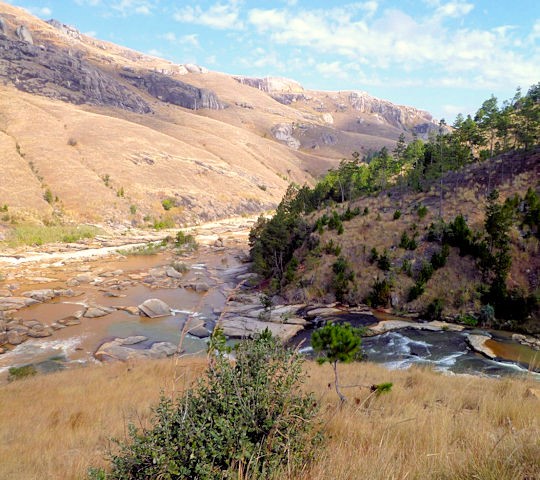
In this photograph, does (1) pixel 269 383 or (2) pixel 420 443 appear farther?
(2) pixel 420 443

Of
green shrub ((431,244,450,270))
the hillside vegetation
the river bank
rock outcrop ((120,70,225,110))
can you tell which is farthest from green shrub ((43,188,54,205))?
rock outcrop ((120,70,225,110))

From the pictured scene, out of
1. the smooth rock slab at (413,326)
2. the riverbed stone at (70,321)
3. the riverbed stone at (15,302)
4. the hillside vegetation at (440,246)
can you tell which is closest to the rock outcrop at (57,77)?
the riverbed stone at (15,302)

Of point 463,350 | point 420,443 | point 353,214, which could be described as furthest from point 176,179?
point 420,443

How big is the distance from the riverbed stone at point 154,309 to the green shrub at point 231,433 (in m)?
24.8

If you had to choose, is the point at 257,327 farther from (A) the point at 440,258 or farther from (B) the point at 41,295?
(B) the point at 41,295

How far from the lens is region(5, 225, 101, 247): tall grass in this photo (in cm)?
4528

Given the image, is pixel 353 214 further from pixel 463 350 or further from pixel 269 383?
pixel 269 383

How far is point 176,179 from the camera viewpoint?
81250 mm

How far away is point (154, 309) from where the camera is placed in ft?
88.8

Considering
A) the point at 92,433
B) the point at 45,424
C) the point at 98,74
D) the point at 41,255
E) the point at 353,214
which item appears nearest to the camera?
the point at 92,433

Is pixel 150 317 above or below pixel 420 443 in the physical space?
below

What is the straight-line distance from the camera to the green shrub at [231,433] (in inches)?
112

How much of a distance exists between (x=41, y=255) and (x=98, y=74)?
118194 millimetres

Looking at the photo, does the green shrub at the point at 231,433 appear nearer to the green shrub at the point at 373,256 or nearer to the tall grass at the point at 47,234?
the green shrub at the point at 373,256
